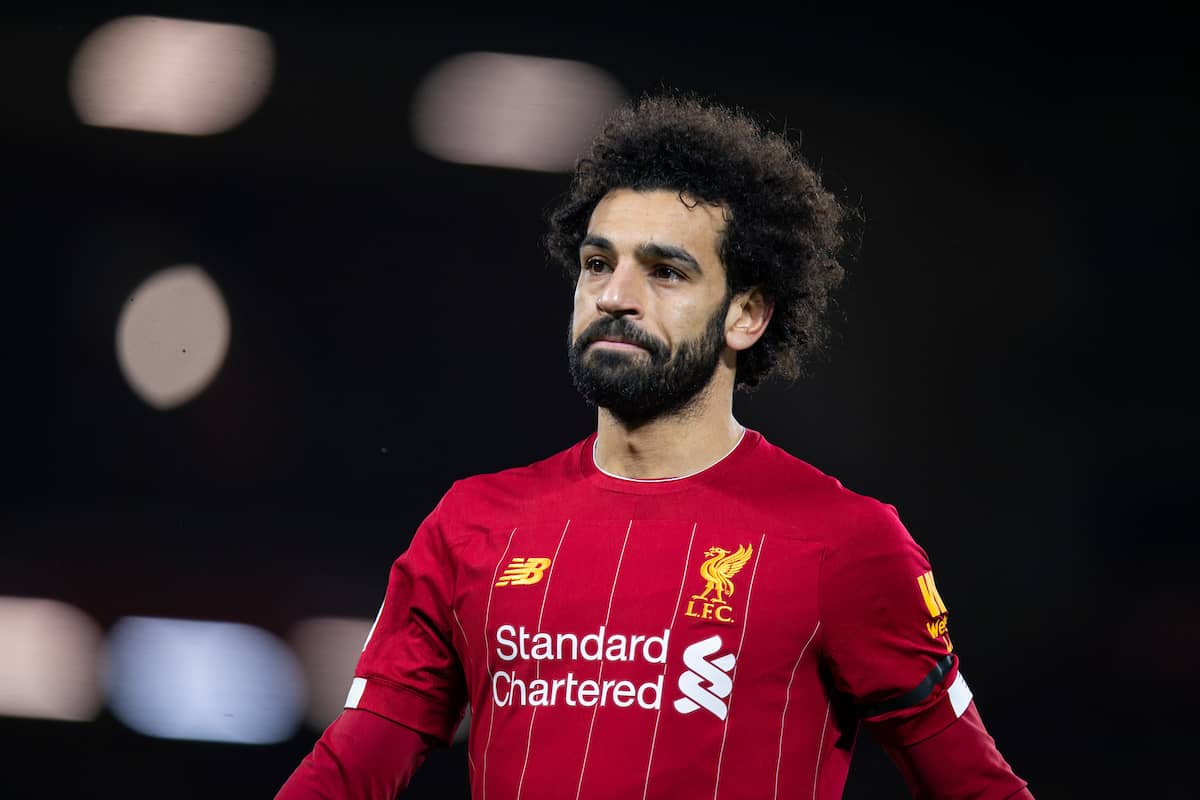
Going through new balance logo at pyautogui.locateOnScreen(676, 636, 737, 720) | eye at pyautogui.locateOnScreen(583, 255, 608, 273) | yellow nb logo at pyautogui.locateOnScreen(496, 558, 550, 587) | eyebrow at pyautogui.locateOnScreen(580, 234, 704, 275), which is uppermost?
eyebrow at pyautogui.locateOnScreen(580, 234, 704, 275)

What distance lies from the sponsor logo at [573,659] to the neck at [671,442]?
227mm

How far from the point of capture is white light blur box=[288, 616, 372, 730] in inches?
101

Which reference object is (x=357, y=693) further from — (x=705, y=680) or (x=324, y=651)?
(x=324, y=651)

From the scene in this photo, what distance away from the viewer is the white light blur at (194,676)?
2.54 metres

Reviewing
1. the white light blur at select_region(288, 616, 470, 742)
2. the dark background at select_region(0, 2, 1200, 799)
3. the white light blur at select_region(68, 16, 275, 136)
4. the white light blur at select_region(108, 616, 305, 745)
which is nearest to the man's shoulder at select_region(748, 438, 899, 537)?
the dark background at select_region(0, 2, 1200, 799)

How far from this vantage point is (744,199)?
175 centimetres

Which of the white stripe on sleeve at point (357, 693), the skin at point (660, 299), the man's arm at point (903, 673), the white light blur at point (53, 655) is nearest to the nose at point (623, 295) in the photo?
the skin at point (660, 299)

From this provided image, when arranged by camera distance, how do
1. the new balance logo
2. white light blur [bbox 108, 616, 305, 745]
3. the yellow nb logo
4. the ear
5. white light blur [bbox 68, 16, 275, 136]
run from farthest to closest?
white light blur [bbox 68, 16, 275, 136] → white light blur [bbox 108, 616, 305, 745] → the ear → the yellow nb logo → the new balance logo

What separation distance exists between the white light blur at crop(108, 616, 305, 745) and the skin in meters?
1.18

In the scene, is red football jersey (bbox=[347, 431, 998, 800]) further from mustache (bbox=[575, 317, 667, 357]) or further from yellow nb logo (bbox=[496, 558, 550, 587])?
mustache (bbox=[575, 317, 667, 357])

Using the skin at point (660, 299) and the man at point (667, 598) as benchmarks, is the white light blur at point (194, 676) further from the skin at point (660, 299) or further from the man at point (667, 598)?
the skin at point (660, 299)

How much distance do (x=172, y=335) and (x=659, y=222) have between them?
1.32 metres

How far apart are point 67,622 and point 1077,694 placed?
1.98 m

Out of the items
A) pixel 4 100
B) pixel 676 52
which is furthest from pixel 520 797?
pixel 4 100
